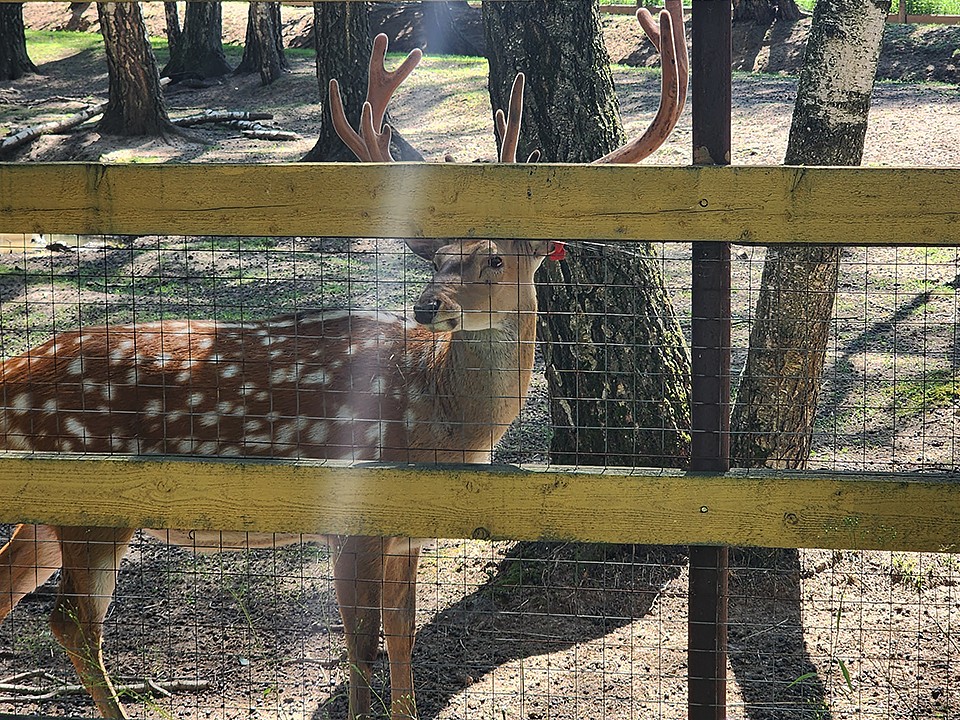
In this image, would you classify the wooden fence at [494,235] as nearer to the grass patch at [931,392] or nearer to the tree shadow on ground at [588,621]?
the tree shadow on ground at [588,621]

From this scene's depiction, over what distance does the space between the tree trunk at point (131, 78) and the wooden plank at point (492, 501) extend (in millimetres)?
11864

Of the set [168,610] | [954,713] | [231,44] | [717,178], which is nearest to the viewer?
[717,178]

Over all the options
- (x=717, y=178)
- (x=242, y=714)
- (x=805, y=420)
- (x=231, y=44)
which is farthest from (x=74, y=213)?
(x=231, y=44)

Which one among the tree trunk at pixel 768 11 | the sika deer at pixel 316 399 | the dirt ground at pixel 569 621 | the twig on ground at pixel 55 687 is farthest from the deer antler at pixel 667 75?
the tree trunk at pixel 768 11

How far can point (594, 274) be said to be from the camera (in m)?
5.27

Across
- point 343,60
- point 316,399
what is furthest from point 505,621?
point 343,60

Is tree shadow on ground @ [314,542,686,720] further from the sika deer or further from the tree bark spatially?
the tree bark

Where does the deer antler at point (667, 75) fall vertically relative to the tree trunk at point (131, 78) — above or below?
above

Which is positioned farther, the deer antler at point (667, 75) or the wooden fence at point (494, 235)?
the deer antler at point (667, 75)

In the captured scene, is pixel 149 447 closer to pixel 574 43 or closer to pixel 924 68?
pixel 574 43

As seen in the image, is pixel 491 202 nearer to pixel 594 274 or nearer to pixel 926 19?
pixel 594 274

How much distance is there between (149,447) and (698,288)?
2335 millimetres

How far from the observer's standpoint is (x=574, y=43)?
5.23m

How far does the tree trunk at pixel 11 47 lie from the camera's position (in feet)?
63.4
